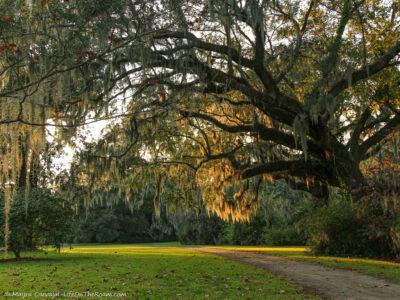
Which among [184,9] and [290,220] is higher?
[184,9]

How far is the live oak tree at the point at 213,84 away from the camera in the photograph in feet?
24.7

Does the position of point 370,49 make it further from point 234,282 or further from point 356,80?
point 234,282

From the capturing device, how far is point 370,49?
Result: 14.9 meters

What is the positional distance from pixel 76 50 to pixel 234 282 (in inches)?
249

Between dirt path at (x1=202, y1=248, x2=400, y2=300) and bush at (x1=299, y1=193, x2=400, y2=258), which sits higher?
bush at (x1=299, y1=193, x2=400, y2=258)

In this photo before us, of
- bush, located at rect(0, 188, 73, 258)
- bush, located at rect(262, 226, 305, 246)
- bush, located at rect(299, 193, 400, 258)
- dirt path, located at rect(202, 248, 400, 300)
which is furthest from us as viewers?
bush, located at rect(262, 226, 305, 246)

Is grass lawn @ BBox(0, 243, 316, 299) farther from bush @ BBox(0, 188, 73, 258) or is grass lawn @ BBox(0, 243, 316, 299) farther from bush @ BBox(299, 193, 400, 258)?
bush @ BBox(299, 193, 400, 258)

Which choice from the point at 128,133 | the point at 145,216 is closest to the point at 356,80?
the point at 128,133

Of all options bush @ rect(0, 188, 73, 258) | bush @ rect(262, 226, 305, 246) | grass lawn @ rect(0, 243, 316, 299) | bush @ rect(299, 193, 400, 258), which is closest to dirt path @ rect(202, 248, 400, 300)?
grass lawn @ rect(0, 243, 316, 299)

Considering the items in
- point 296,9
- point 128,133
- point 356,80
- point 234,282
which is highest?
point 296,9

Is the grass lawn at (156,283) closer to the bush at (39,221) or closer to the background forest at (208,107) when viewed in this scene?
the background forest at (208,107)

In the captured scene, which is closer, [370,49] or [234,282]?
[234,282]

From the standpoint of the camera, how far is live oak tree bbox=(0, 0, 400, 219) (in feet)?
24.7

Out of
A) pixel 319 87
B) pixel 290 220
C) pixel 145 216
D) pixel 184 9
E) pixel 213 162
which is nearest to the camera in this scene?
pixel 184 9
